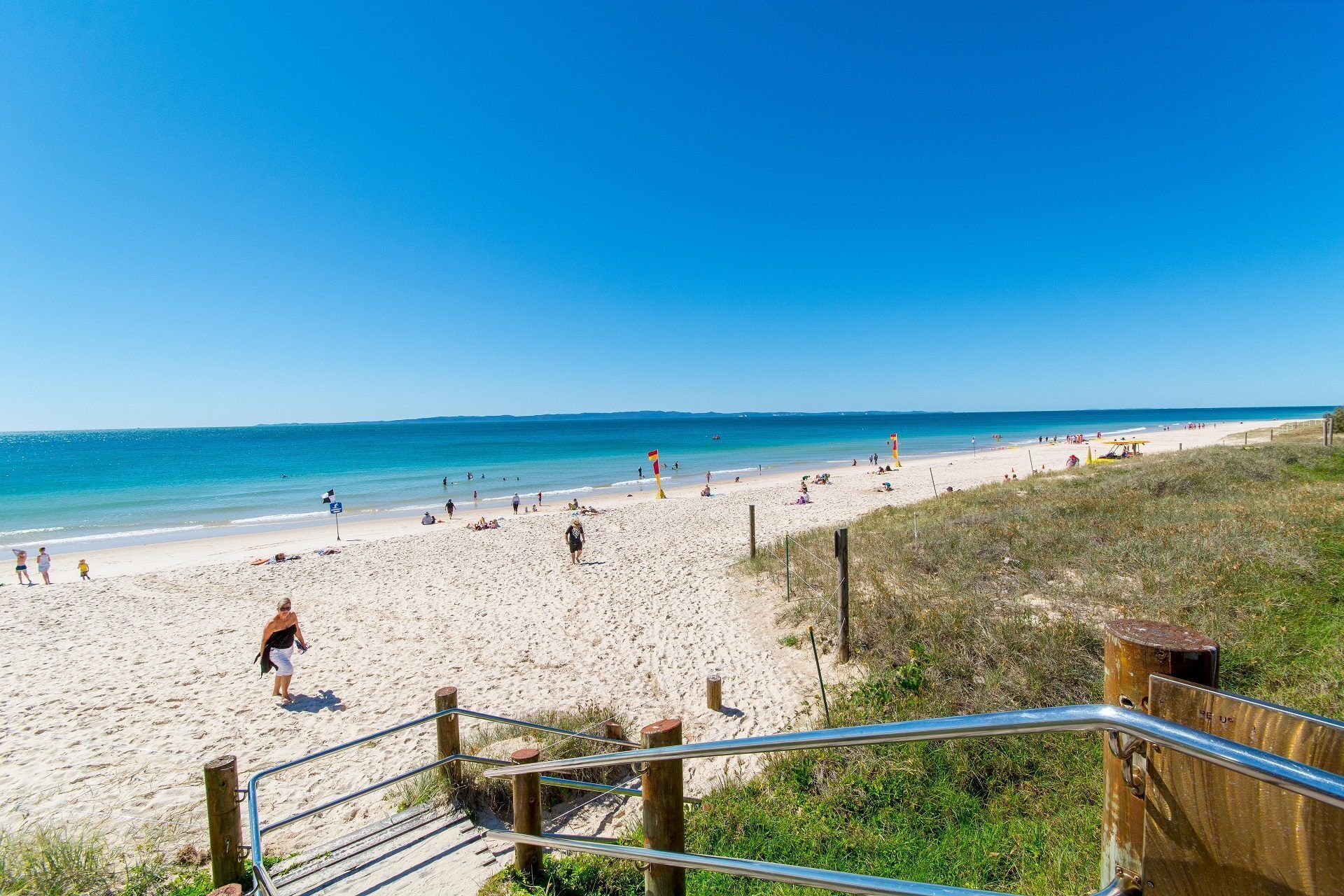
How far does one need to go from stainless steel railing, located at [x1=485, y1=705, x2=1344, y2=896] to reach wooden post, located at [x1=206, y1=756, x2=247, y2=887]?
12.6 feet

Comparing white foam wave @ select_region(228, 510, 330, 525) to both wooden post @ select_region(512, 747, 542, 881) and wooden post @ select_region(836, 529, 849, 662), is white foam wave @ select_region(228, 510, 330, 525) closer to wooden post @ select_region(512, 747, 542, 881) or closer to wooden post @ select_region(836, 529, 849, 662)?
wooden post @ select_region(836, 529, 849, 662)

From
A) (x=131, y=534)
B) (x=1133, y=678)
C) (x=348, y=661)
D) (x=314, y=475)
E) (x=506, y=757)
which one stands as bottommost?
(x=348, y=661)

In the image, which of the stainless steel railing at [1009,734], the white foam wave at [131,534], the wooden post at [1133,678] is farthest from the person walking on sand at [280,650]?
the white foam wave at [131,534]

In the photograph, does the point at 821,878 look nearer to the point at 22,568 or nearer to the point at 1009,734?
the point at 1009,734

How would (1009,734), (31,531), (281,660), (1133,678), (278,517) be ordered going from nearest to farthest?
(1009,734) < (1133,678) < (281,660) < (31,531) < (278,517)

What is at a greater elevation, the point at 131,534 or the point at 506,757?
the point at 131,534

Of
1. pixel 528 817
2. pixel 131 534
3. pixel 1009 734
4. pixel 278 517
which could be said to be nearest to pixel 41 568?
pixel 131 534

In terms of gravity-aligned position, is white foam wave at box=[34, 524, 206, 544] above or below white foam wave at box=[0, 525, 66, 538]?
below

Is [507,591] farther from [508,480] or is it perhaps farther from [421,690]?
[508,480]

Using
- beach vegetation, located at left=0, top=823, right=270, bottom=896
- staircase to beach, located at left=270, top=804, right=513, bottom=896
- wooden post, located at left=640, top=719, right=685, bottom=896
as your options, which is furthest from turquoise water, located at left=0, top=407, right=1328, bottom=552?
wooden post, located at left=640, top=719, right=685, bottom=896

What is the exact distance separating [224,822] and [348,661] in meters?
6.49

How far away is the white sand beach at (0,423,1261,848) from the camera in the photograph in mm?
6715

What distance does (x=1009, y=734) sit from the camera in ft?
3.83

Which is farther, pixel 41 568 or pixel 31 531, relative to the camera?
pixel 31 531
